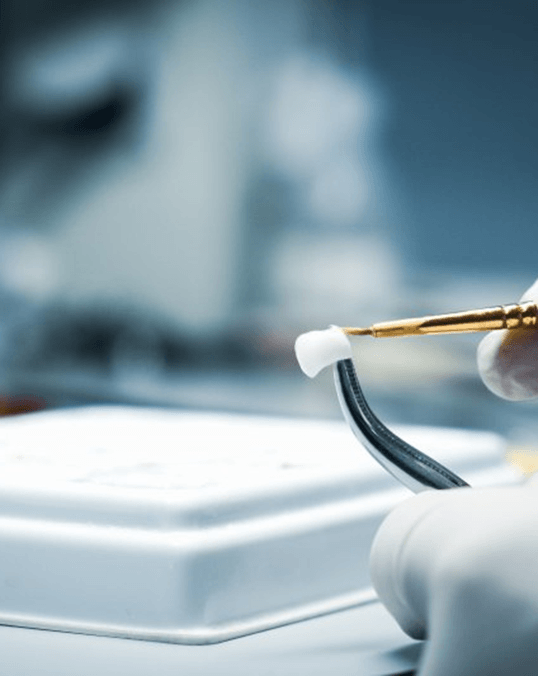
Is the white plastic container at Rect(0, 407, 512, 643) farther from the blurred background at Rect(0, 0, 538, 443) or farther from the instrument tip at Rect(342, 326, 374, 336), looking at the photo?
→ the blurred background at Rect(0, 0, 538, 443)

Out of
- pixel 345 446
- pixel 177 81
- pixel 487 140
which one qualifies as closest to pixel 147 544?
pixel 345 446

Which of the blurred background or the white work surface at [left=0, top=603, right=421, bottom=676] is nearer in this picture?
the white work surface at [left=0, top=603, right=421, bottom=676]

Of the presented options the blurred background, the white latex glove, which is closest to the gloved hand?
the white latex glove

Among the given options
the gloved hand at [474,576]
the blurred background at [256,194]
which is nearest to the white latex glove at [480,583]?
the gloved hand at [474,576]

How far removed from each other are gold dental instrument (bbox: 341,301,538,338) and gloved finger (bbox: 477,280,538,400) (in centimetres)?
1

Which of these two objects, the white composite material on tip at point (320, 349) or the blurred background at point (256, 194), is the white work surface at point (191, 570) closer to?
the white composite material on tip at point (320, 349)

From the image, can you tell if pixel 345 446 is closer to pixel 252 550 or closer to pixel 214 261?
pixel 252 550

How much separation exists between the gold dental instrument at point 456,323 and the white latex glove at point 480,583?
60 mm

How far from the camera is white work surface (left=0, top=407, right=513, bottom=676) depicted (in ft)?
0.93

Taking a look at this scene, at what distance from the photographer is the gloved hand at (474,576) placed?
208 millimetres

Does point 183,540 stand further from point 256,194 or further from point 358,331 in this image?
point 256,194

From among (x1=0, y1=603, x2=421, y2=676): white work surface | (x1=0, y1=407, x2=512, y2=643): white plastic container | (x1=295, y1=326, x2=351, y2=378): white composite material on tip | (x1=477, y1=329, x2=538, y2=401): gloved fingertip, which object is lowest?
(x1=0, y1=603, x2=421, y2=676): white work surface

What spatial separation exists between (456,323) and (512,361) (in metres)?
0.03

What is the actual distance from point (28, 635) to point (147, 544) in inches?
1.7
